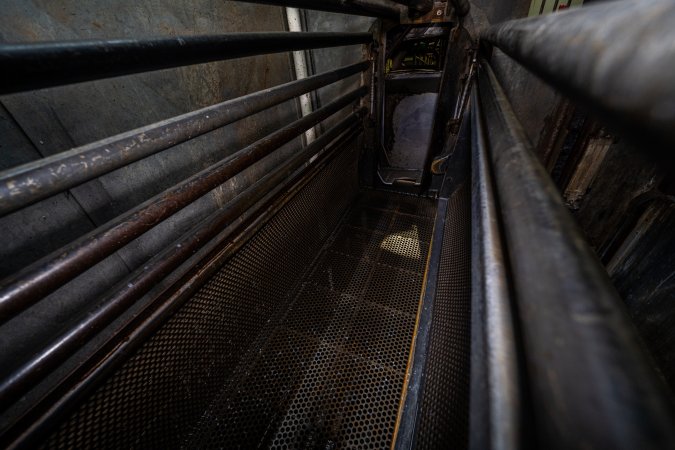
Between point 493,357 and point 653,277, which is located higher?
point 493,357

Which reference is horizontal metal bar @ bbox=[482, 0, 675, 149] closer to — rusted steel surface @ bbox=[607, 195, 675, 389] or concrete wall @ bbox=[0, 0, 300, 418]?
concrete wall @ bbox=[0, 0, 300, 418]

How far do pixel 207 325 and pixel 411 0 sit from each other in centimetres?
290

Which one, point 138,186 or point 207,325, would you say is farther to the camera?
point 138,186

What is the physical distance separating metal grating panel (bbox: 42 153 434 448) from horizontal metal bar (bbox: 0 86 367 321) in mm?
454

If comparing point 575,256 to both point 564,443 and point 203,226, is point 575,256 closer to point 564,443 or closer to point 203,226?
point 564,443

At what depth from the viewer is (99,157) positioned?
0.79 metres

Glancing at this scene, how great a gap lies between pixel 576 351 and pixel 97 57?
103cm

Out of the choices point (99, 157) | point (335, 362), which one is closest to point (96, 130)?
point (99, 157)

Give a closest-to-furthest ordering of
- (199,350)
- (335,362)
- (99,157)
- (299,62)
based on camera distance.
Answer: (99,157) → (199,350) → (335,362) → (299,62)

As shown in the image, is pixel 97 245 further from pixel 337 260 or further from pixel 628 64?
pixel 337 260

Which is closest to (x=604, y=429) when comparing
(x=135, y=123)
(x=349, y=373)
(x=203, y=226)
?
(x=203, y=226)

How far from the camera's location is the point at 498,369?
1.10 feet

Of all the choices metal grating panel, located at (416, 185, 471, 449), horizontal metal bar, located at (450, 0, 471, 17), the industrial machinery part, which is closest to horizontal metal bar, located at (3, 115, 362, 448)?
the industrial machinery part

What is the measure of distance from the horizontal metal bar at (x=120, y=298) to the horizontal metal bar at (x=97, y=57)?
73cm
